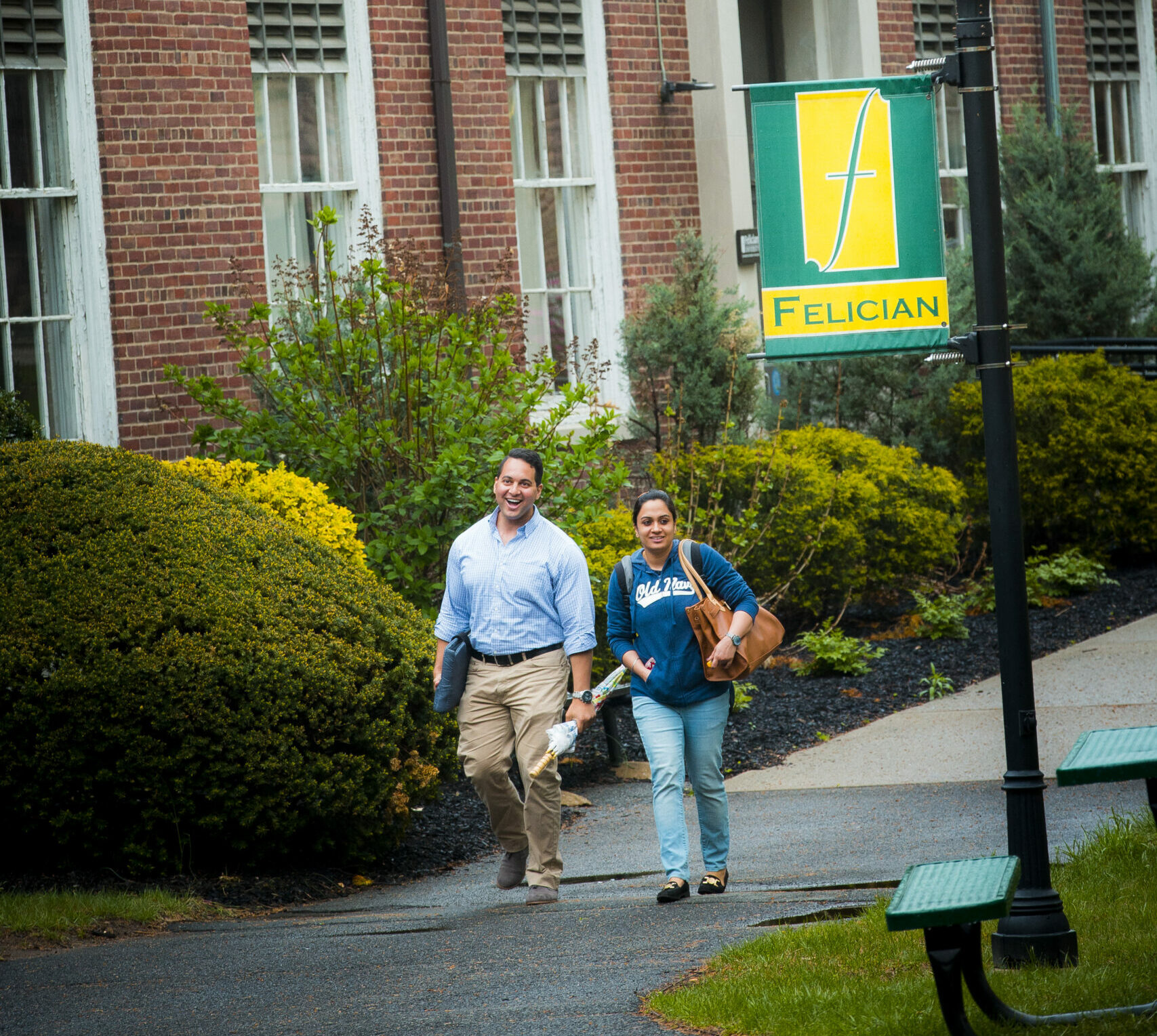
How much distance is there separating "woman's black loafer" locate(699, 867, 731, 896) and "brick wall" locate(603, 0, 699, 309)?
833 cm

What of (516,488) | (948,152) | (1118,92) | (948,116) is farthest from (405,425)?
(1118,92)

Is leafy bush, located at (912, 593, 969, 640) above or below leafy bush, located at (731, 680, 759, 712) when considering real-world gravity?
above

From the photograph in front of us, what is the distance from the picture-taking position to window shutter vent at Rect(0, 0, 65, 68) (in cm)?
1116

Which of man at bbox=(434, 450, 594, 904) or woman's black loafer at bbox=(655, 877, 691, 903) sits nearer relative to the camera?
woman's black loafer at bbox=(655, 877, 691, 903)

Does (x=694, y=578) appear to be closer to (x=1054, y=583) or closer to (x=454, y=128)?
(x=1054, y=583)

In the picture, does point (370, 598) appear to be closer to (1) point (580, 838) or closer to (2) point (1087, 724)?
(1) point (580, 838)

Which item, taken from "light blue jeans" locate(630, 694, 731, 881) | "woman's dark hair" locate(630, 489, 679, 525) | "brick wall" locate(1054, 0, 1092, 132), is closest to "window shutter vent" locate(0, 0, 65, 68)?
"woman's dark hair" locate(630, 489, 679, 525)

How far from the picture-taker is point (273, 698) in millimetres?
6875

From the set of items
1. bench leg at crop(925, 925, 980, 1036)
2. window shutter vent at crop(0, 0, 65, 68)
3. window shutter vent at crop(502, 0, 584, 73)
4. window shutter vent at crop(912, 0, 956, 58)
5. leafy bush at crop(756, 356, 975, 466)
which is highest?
window shutter vent at crop(912, 0, 956, 58)

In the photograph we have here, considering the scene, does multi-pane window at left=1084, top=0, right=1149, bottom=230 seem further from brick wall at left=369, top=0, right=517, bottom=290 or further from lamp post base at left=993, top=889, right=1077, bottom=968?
lamp post base at left=993, top=889, right=1077, bottom=968

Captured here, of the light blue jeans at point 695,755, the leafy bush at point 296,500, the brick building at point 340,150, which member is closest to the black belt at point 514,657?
the light blue jeans at point 695,755

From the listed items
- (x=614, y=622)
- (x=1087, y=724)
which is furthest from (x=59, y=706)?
(x=1087, y=724)

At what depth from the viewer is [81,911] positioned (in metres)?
6.34

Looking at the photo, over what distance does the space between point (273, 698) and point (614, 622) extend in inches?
57.8
